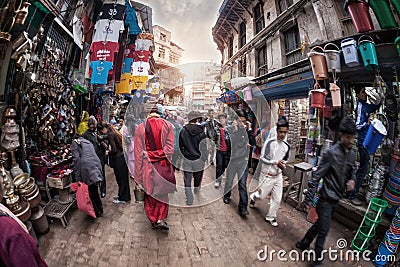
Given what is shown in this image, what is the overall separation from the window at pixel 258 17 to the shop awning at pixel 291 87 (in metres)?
4.19

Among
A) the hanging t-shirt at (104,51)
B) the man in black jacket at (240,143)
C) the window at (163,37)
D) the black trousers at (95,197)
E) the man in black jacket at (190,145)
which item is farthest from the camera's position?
the window at (163,37)

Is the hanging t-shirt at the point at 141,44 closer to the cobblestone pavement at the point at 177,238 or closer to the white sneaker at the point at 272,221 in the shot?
the cobblestone pavement at the point at 177,238

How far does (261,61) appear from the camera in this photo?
1039cm

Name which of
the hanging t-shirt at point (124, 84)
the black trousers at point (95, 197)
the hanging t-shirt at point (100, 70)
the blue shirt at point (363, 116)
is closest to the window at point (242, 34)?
the hanging t-shirt at point (124, 84)

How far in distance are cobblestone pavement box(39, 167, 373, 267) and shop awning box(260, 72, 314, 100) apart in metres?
3.55

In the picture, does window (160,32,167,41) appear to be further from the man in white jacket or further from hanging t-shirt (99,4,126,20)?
the man in white jacket

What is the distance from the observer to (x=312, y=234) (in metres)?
2.72

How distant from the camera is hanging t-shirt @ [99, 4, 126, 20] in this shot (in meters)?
6.10

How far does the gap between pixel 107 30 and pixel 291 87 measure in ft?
19.5

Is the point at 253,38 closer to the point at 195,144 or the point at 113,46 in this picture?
the point at 113,46

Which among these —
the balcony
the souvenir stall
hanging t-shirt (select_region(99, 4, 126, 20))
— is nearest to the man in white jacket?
the souvenir stall

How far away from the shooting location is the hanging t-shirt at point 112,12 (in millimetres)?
6104

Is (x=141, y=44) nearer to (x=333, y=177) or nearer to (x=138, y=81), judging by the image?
(x=138, y=81)

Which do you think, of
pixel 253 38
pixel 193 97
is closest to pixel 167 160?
pixel 253 38
